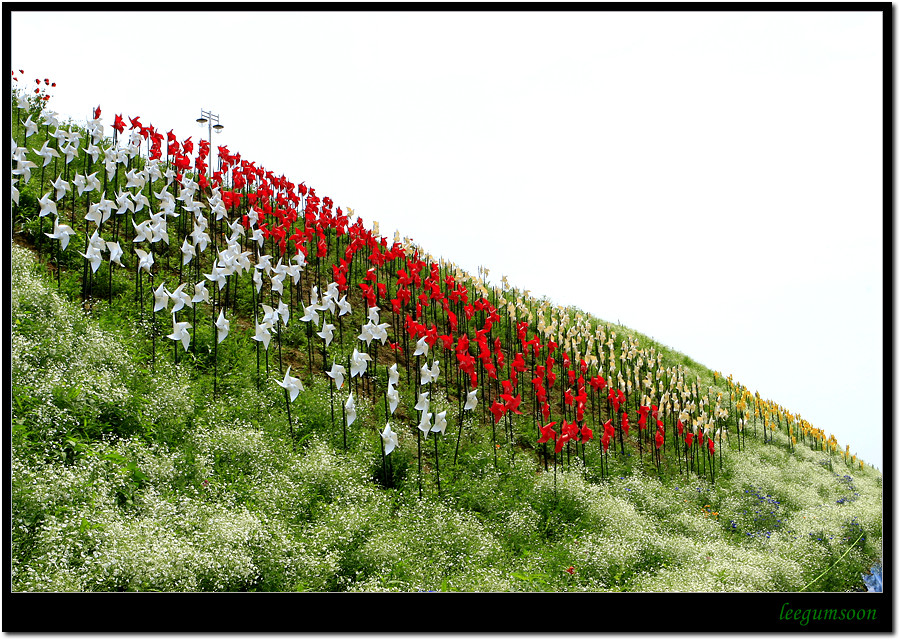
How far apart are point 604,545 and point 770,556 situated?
72.9 inches

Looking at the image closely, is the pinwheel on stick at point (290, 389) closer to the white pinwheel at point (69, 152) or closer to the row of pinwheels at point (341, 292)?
the row of pinwheels at point (341, 292)

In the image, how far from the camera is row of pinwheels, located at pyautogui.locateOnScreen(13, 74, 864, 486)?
8383 mm

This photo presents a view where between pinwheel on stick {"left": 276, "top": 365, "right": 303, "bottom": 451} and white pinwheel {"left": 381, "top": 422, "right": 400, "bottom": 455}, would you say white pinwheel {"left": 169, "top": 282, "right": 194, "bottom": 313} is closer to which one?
pinwheel on stick {"left": 276, "top": 365, "right": 303, "bottom": 451}

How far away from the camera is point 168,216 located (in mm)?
11031

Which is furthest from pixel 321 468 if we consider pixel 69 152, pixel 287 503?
pixel 69 152

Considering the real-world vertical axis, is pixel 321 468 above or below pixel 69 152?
below

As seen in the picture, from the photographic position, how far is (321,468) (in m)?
6.41

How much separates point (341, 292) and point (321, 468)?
16.1 feet

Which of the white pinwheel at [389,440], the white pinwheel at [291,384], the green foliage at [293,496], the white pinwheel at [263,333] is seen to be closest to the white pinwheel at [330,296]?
the green foliage at [293,496]

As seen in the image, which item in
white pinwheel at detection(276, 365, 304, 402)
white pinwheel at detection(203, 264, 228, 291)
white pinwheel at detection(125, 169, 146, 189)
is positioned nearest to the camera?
white pinwheel at detection(276, 365, 304, 402)

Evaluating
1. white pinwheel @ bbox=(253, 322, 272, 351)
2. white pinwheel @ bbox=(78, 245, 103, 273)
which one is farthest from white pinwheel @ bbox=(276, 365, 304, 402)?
white pinwheel @ bbox=(78, 245, 103, 273)

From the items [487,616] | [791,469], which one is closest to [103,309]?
[487,616]

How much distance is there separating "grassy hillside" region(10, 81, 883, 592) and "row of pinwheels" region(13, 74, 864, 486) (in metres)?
0.10

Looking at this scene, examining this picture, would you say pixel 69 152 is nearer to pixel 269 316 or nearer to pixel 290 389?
pixel 269 316
